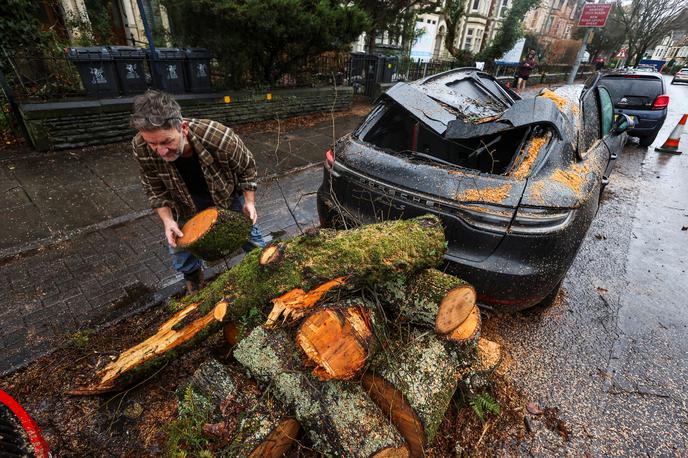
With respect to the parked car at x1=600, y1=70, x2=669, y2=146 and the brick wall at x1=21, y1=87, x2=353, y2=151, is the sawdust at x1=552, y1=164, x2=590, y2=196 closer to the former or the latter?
the brick wall at x1=21, y1=87, x2=353, y2=151

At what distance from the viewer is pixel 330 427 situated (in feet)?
5.52

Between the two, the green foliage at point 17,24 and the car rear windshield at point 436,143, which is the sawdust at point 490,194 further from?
the green foliage at point 17,24

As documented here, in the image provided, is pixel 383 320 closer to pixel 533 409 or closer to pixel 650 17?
pixel 533 409

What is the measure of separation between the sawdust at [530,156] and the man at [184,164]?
190 centimetres

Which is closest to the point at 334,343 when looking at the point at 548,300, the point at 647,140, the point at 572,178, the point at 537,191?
the point at 537,191

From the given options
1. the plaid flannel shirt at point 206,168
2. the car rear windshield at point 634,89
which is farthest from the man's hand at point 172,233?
the car rear windshield at point 634,89

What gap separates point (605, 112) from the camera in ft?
13.1

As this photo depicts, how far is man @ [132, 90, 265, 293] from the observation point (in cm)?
190

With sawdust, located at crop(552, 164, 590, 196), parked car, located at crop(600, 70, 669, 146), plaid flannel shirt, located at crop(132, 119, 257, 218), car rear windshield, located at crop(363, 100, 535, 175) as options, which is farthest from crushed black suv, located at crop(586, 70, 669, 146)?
plaid flannel shirt, located at crop(132, 119, 257, 218)

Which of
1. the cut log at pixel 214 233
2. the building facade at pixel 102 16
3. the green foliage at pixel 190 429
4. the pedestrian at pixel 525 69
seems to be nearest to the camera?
the green foliage at pixel 190 429

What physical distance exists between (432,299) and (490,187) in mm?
877

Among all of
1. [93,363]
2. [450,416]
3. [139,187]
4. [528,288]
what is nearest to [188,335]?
[93,363]

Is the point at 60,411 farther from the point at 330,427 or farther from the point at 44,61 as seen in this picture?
the point at 44,61

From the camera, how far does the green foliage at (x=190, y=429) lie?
1585 millimetres
